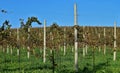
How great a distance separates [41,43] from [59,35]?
8074mm

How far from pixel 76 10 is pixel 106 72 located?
3524mm

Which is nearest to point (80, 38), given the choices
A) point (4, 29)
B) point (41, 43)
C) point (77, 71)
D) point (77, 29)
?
point (77, 29)

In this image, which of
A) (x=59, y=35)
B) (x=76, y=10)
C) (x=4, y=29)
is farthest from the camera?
(x=59, y=35)

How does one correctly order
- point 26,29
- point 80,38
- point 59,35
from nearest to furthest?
point 80,38 < point 59,35 < point 26,29

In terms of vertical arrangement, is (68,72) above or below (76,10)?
below

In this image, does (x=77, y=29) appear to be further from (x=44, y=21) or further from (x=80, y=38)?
(x=44, y=21)

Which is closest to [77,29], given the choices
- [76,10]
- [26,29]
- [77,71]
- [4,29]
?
[76,10]

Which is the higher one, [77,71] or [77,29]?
[77,29]

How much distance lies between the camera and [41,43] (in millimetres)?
30875

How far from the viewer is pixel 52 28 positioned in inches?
1052

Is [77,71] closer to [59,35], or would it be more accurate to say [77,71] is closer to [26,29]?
[59,35]

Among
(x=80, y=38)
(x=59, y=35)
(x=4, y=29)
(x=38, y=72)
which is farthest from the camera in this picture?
(x=59, y=35)

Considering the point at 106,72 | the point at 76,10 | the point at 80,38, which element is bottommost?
the point at 106,72

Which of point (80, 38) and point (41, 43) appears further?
point (41, 43)
